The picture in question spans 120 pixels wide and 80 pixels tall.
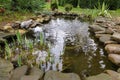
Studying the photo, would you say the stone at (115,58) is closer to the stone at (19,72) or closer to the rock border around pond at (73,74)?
the rock border around pond at (73,74)

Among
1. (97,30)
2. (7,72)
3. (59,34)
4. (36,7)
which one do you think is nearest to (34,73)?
(7,72)

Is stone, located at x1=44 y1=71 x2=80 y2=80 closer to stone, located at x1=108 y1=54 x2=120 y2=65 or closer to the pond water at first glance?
the pond water

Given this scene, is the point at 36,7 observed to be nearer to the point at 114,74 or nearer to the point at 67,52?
the point at 67,52

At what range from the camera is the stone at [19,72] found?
13.0 feet

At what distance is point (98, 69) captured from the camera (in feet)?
15.8

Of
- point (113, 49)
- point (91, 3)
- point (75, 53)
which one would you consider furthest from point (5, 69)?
point (91, 3)

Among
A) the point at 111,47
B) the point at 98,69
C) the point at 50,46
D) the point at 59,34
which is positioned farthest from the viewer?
the point at 59,34

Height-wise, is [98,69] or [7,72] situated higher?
[7,72]

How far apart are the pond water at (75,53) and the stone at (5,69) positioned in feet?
2.54

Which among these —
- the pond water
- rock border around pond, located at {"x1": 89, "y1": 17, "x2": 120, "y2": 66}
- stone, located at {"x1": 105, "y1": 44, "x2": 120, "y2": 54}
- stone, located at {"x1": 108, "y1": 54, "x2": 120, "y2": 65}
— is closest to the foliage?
rock border around pond, located at {"x1": 89, "y1": 17, "x2": 120, "y2": 66}

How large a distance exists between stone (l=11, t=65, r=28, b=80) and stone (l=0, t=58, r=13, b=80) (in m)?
0.10

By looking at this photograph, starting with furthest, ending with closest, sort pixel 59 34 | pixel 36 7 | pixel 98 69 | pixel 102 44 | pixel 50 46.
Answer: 1. pixel 36 7
2. pixel 59 34
3. pixel 102 44
4. pixel 50 46
5. pixel 98 69

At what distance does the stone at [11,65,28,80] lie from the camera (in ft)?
13.0

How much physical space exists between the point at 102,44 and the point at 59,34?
172 centimetres
